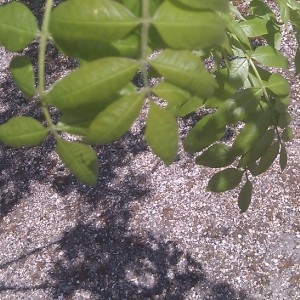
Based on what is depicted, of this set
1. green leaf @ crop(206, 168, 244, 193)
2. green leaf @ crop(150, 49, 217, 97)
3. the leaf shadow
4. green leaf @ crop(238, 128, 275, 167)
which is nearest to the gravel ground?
the leaf shadow

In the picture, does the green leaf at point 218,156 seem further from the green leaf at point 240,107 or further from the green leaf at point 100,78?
the green leaf at point 100,78

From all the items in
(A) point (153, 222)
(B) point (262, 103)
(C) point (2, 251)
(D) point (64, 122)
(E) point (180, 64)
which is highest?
(E) point (180, 64)

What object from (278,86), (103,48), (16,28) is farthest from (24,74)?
(278,86)

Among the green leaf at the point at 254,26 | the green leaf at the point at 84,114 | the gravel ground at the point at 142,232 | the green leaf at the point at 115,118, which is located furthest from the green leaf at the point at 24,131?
the gravel ground at the point at 142,232

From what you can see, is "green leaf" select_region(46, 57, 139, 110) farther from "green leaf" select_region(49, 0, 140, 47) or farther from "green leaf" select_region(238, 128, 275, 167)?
"green leaf" select_region(238, 128, 275, 167)

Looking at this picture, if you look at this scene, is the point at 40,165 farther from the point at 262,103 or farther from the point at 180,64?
the point at 180,64

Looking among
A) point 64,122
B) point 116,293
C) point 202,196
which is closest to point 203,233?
point 202,196
